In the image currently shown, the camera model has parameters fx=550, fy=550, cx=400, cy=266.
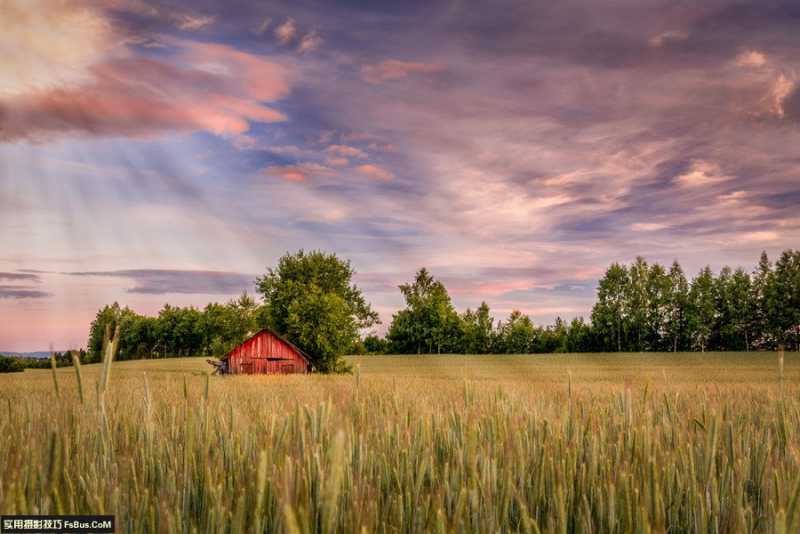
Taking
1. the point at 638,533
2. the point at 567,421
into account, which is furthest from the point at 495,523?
the point at 567,421

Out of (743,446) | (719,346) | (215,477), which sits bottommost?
(719,346)

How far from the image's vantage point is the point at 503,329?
12219cm

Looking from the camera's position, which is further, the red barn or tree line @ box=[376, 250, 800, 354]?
tree line @ box=[376, 250, 800, 354]

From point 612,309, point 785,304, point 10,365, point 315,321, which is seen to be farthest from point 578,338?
point 10,365

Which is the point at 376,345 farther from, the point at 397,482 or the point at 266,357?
the point at 397,482

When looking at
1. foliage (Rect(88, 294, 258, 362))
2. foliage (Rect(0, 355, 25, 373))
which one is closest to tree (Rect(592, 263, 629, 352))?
foliage (Rect(88, 294, 258, 362))

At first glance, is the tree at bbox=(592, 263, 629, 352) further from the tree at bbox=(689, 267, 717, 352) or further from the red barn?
the red barn

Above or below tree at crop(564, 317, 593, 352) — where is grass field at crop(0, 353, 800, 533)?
above

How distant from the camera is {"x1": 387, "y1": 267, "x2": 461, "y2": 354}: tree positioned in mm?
112562

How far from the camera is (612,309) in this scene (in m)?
109

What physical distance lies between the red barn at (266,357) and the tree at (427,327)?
72.7 meters

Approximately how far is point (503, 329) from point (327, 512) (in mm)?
123691

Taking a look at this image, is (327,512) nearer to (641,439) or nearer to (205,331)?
(641,439)

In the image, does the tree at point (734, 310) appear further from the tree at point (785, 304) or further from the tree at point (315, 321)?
the tree at point (315, 321)
